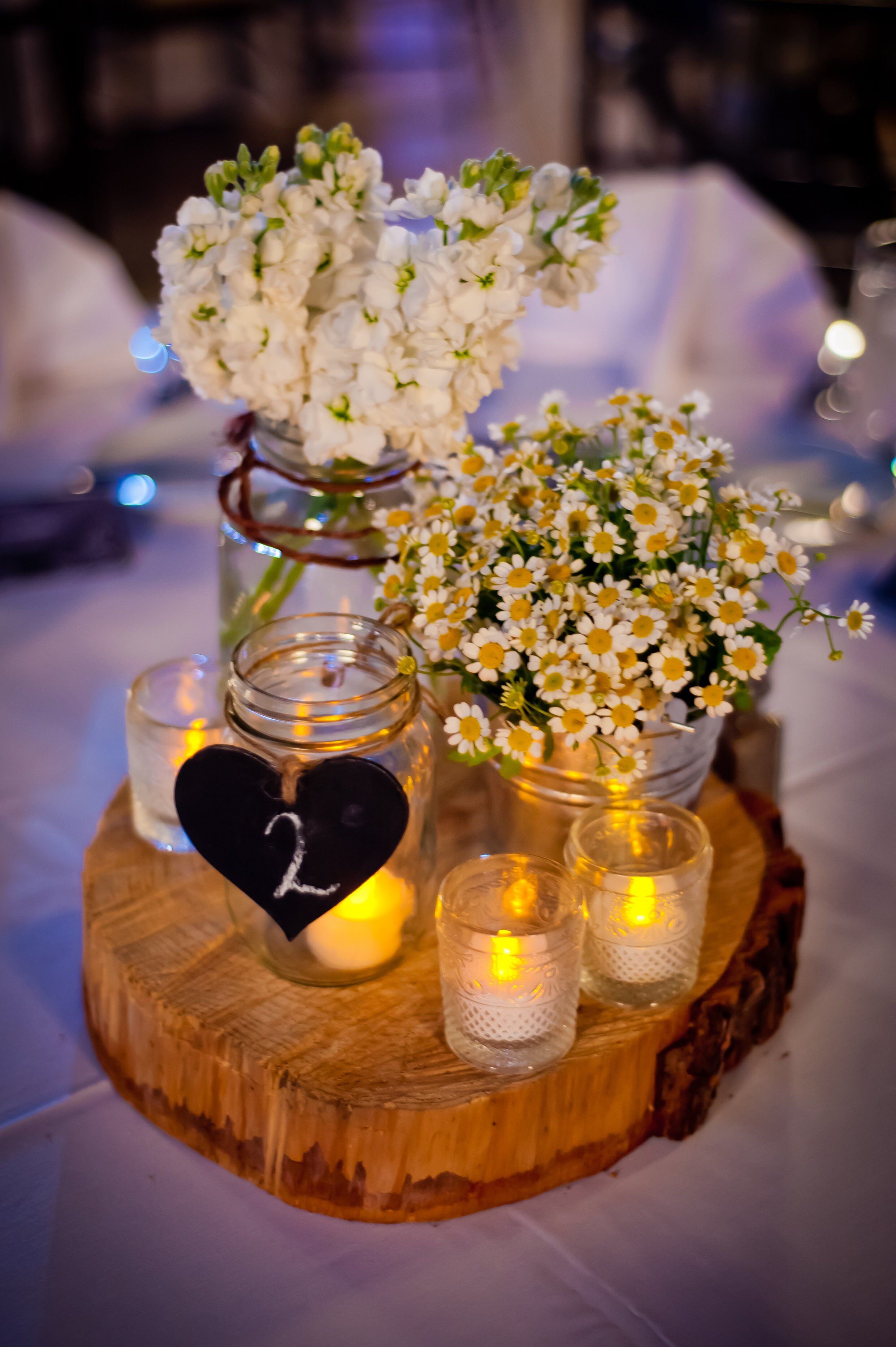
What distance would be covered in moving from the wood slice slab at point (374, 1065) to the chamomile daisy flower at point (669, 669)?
0.76 ft

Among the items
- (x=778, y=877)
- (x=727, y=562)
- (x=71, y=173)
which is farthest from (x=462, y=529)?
(x=71, y=173)

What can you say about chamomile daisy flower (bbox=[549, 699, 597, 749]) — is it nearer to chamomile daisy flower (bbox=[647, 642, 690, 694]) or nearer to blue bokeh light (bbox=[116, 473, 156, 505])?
chamomile daisy flower (bbox=[647, 642, 690, 694])

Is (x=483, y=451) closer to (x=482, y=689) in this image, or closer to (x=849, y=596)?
(x=482, y=689)

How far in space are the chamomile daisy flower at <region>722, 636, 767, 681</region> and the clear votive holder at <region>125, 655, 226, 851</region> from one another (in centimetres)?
38

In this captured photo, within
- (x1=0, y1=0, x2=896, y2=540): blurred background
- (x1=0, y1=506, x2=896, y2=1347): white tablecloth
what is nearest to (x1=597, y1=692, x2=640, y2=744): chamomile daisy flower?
(x1=0, y1=506, x2=896, y2=1347): white tablecloth

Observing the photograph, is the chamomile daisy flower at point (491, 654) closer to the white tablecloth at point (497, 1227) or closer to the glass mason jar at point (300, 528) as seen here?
the glass mason jar at point (300, 528)

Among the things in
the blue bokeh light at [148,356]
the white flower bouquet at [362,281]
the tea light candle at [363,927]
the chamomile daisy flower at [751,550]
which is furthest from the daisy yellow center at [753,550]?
the blue bokeh light at [148,356]

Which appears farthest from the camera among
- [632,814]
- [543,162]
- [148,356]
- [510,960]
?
[543,162]

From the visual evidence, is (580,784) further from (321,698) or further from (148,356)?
(148,356)

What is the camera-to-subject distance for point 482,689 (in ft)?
2.57

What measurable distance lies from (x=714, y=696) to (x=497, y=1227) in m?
0.37

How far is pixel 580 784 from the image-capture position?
0.83 metres

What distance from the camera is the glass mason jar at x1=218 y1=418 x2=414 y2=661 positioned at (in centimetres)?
88

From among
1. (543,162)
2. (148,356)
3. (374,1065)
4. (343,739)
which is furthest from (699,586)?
(543,162)
